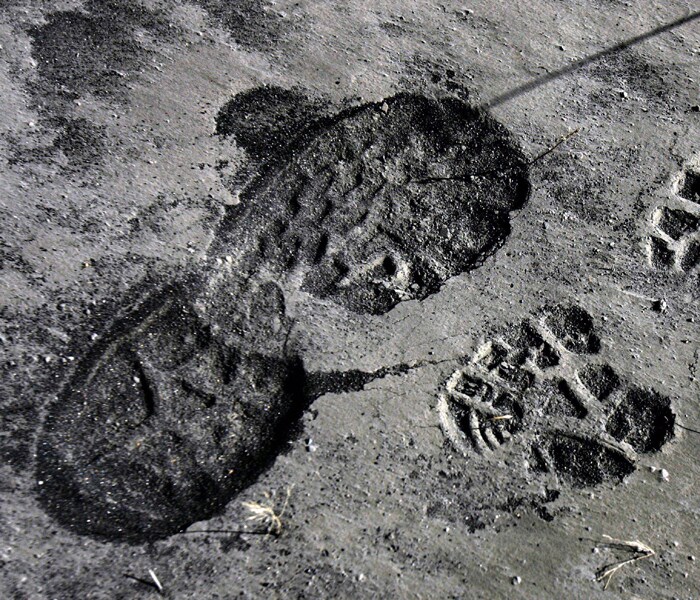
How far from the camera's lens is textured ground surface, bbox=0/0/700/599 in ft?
7.75

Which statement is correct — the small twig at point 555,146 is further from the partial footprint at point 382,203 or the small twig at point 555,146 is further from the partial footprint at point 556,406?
A: the partial footprint at point 556,406

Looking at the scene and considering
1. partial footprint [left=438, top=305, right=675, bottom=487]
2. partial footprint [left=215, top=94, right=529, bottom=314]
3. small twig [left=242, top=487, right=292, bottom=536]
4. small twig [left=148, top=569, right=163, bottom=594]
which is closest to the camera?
small twig [left=148, top=569, right=163, bottom=594]

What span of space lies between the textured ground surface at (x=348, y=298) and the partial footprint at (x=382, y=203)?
0.03ft

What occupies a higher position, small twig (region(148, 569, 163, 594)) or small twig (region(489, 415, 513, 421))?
small twig (region(489, 415, 513, 421))

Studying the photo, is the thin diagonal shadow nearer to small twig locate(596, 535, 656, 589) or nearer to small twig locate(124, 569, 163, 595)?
small twig locate(596, 535, 656, 589)

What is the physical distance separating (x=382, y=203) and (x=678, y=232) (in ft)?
4.09

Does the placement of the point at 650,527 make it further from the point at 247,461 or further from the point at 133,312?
the point at 133,312

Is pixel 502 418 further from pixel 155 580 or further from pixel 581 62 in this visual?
pixel 581 62

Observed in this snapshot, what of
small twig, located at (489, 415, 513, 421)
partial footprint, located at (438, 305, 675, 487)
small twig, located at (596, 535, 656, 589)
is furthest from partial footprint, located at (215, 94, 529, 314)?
small twig, located at (596, 535, 656, 589)

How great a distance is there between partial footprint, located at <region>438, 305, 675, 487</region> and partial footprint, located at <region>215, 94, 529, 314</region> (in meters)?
0.39

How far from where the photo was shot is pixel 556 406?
103 inches

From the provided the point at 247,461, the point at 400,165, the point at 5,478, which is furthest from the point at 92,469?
the point at 400,165

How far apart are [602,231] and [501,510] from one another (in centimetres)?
124

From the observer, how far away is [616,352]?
107 inches
